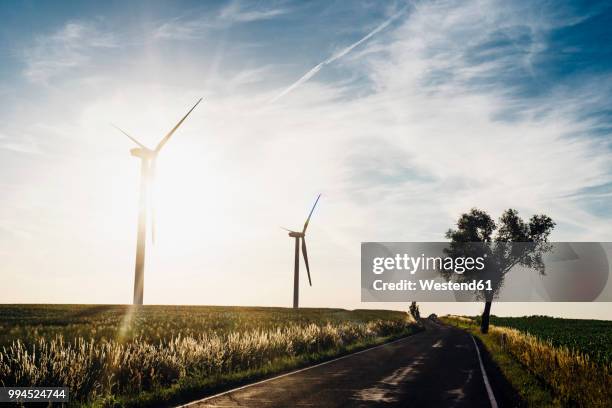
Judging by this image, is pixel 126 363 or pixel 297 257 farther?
pixel 297 257

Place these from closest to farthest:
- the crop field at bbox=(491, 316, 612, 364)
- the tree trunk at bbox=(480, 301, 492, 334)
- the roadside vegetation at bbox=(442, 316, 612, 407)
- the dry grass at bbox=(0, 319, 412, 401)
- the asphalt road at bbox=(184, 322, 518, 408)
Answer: the dry grass at bbox=(0, 319, 412, 401) < the asphalt road at bbox=(184, 322, 518, 408) < the roadside vegetation at bbox=(442, 316, 612, 407) < the crop field at bbox=(491, 316, 612, 364) < the tree trunk at bbox=(480, 301, 492, 334)

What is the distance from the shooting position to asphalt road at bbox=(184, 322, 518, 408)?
1295 centimetres

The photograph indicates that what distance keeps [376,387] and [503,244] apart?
44614mm

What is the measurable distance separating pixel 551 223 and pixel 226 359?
152 feet

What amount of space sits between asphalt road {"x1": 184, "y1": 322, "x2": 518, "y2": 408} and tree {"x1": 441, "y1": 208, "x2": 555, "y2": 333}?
3490 cm

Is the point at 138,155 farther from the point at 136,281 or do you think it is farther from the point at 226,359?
the point at 226,359

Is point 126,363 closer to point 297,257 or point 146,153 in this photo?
point 146,153

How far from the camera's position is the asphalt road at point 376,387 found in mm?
12953

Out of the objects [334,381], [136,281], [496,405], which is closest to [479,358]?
[334,381]

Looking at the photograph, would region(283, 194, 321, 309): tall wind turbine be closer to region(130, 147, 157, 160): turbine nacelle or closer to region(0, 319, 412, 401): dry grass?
region(130, 147, 157, 160): turbine nacelle

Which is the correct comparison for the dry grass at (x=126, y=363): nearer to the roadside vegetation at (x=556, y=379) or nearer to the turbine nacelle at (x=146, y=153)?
the roadside vegetation at (x=556, y=379)

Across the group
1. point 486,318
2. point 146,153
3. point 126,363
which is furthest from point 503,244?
point 126,363

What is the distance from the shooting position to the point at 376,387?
50.7 feet

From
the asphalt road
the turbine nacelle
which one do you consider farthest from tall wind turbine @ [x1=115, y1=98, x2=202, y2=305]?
the asphalt road
